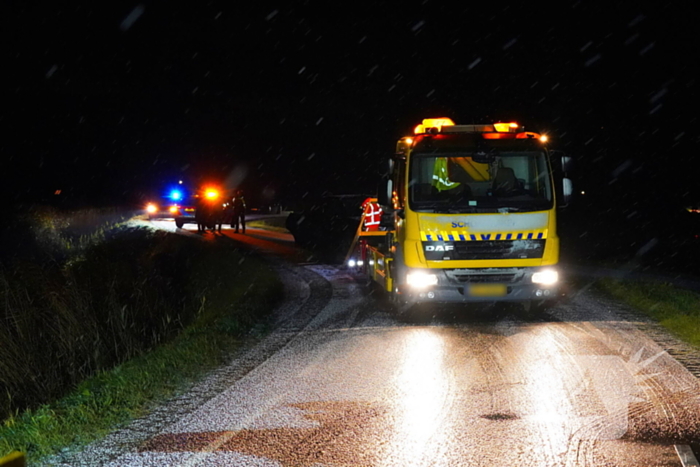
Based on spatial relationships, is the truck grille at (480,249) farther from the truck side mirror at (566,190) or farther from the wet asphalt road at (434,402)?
the wet asphalt road at (434,402)

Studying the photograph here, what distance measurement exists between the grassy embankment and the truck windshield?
318cm

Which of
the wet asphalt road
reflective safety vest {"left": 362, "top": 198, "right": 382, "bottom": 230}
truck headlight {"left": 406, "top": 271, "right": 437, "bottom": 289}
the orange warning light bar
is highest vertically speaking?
the orange warning light bar

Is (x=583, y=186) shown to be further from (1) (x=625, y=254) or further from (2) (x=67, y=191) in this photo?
(2) (x=67, y=191)

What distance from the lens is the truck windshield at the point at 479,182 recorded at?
1060 centimetres

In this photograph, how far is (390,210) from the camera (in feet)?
39.1

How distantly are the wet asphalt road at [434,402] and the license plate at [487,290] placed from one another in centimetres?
44

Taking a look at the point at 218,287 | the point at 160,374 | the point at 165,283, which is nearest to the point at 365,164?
the point at 165,283

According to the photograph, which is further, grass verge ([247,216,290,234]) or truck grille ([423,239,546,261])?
grass verge ([247,216,290,234])

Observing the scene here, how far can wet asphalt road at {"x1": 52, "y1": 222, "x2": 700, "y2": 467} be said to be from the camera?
532 centimetres

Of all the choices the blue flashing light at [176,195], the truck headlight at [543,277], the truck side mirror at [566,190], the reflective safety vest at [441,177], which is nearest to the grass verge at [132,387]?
the reflective safety vest at [441,177]

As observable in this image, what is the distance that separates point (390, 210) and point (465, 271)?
1.83 m

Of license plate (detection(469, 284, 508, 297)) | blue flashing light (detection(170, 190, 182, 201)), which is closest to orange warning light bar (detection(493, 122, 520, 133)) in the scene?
license plate (detection(469, 284, 508, 297))

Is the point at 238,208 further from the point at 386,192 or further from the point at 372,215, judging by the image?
the point at 386,192

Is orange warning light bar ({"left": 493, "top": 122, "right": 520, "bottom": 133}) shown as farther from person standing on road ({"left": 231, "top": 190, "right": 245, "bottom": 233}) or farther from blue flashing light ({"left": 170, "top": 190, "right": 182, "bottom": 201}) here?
blue flashing light ({"left": 170, "top": 190, "right": 182, "bottom": 201})
